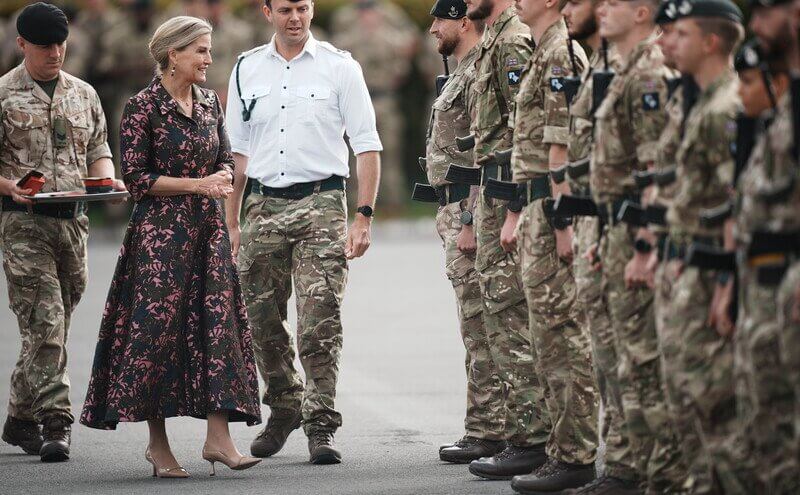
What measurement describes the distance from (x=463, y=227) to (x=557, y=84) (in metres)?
1.43

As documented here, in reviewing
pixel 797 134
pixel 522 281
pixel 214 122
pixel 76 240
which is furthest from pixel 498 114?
pixel 797 134

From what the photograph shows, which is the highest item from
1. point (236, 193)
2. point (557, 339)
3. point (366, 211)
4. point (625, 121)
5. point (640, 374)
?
point (625, 121)

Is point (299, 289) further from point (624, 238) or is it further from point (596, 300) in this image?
point (624, 238)

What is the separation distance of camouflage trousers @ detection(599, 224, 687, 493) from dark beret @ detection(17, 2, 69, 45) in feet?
12.3

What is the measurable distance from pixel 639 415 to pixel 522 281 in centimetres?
132

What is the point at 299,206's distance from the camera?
8.41 m

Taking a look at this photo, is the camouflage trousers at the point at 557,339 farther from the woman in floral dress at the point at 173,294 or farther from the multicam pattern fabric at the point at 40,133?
the multicam pattern fabric at the point at 40,133

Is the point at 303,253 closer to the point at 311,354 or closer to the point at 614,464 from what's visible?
the point at 311,354

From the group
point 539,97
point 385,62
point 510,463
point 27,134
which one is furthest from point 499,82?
point 385,62

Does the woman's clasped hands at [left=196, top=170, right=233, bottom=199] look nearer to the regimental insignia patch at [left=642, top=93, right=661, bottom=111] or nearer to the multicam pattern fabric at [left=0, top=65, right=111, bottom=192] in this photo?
the multicam pattern fabric at [left=0, top=65, right=111, bottom=192]

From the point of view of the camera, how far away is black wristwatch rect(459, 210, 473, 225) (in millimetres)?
8086

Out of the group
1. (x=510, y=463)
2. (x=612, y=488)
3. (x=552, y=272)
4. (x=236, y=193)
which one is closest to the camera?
→ (x=612, y=488)

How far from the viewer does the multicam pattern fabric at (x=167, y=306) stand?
7664 mm

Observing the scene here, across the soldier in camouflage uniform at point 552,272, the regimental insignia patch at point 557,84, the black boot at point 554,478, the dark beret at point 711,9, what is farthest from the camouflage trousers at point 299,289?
the dark beret at point 711,9
